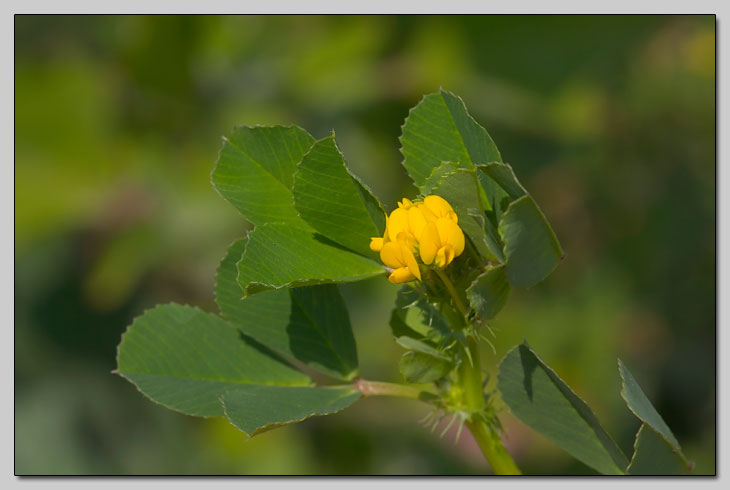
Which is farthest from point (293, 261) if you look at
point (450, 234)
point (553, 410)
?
point (553, 410)

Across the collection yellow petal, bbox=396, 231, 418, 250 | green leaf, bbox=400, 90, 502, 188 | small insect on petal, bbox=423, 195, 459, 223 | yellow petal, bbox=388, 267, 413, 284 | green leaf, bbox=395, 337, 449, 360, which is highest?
green leaf, bbox=400, 90, 502, 188

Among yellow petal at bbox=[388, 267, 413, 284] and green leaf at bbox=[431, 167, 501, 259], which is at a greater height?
green leaf at bbox=[431, 167, 501, 259]

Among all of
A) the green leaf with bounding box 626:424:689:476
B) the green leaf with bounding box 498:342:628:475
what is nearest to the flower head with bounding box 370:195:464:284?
the green leaf with bounding box 498:342:628:475

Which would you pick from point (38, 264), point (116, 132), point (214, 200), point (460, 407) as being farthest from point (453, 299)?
point (38, 264)

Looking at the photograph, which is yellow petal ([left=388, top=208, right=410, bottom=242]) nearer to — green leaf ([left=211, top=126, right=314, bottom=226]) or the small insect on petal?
the small insect on petal

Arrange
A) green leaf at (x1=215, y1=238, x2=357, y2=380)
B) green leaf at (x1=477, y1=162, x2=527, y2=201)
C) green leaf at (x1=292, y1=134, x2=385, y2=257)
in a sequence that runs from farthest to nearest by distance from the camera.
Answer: green leaf at (x1=215, y1=238, x2=357, y2=380) < green leaf at (x1=292, y1=134, x2=385, y2=257) < green leaf at (x1=477, y1=162, x2=527, y2=201)

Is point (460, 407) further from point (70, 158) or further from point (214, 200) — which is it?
point (70, 158)
